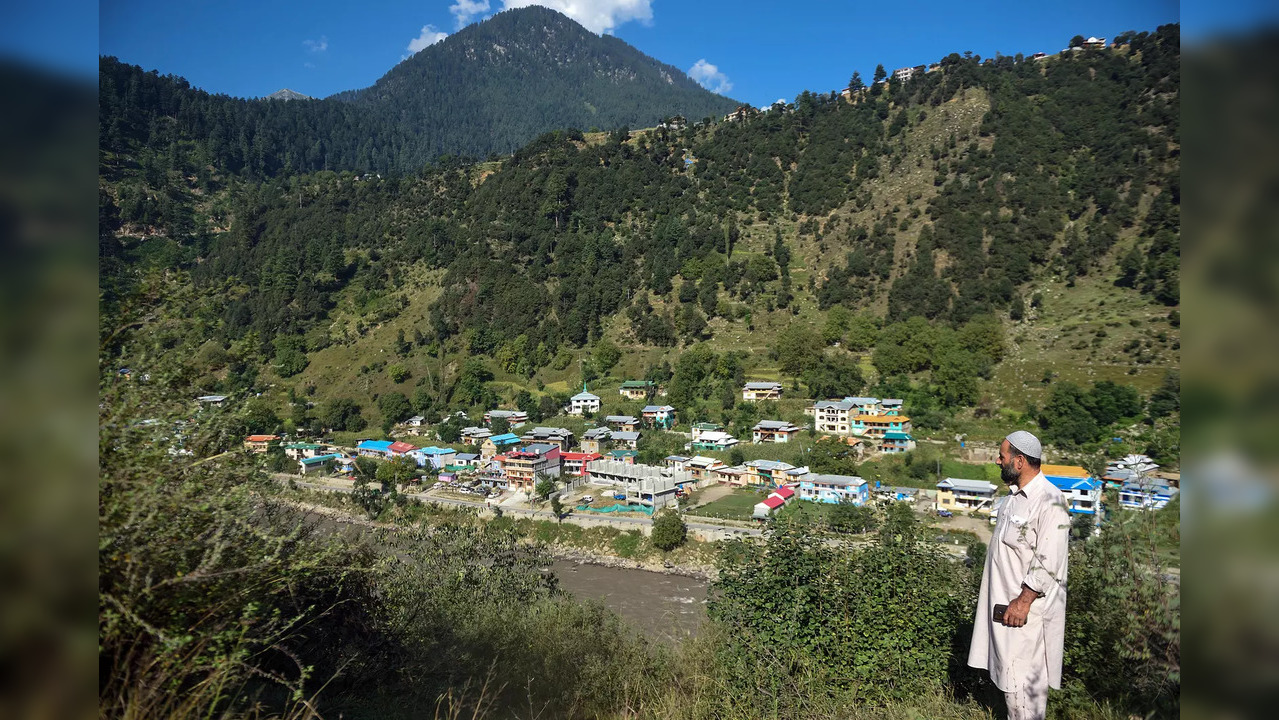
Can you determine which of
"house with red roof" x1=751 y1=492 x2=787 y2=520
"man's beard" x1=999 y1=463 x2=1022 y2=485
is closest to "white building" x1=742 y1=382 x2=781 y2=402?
"house with red roof" x1=751 y1=492 x2=787 y2=520

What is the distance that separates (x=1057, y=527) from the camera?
6.25ft

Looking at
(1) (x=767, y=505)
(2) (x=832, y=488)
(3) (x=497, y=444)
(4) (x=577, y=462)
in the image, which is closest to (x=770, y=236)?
(4) (x=577, y=462)

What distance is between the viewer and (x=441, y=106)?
117 metres

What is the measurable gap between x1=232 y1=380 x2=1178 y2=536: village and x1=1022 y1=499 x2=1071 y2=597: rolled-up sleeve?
14611 millimetres

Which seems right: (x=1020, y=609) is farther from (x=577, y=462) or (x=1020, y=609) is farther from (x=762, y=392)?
(x=762, y=392)

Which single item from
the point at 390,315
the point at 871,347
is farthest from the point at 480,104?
the point at 871,347

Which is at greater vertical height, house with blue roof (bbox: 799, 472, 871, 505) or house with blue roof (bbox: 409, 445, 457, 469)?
house with blue roof (bbox: 799, 472, 871, 505)

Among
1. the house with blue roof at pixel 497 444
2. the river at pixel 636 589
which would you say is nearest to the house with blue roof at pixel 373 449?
the house with blue roof at pixel 497 444

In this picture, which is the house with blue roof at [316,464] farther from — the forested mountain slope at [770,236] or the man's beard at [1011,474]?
the man's beard at [1011,474]

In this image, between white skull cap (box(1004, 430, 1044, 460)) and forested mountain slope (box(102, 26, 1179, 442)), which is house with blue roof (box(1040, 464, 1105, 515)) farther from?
white skull cap (box(1004, 430, 1044, 460))

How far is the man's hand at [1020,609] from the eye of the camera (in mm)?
1910

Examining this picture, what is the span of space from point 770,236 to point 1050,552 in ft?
134

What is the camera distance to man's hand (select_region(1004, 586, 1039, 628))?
191cm

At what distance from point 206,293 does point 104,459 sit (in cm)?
115
